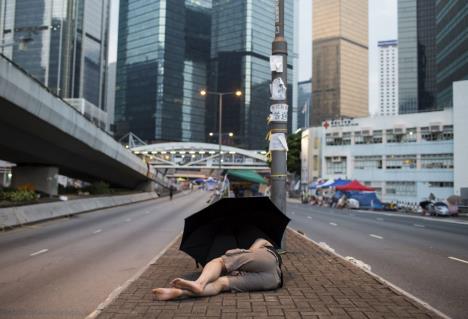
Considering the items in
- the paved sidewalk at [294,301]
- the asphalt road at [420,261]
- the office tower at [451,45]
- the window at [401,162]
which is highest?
the office tower at [451,45]

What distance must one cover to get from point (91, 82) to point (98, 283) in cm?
19561

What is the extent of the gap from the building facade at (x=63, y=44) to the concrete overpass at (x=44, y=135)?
111068 mm

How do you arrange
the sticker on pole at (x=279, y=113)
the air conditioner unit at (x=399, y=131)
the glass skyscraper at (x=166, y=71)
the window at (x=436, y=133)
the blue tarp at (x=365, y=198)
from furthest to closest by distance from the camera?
the glass skyscraper at (x=166, y=71) → the air conditioner unit at (x=399, y=131) → the window at (x=436, y=133) → the blue tarp at (x=365, y=198) → the sticker on pole at (x=279, y=113)

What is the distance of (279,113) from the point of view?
10180mm

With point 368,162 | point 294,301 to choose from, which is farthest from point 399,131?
point 294,301

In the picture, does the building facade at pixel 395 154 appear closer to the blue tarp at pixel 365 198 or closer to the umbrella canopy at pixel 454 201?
the blue tarp at pixel 365 198

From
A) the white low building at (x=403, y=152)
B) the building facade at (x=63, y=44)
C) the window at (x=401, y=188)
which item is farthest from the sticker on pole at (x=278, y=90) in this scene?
the building facade at (x=63, y=44)

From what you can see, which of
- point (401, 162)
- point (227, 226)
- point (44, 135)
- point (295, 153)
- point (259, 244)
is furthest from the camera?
point (295, 153)

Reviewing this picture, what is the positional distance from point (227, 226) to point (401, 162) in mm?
65687

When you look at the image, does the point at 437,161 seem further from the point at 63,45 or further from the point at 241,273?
the point at 63,45

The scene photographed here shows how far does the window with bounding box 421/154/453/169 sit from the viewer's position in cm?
6249

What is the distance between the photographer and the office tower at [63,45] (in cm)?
13988

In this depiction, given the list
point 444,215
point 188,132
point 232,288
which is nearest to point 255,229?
point 232,288

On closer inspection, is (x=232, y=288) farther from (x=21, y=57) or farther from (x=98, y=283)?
(x=21, y=57)
